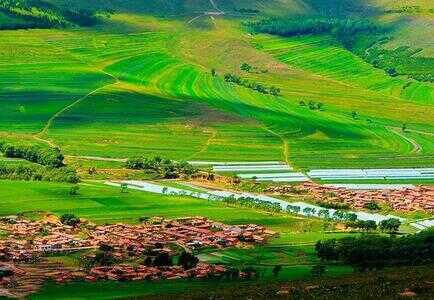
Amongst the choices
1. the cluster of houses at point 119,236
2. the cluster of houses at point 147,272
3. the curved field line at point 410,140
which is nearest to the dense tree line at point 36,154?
the cluster of houses at point 119,236

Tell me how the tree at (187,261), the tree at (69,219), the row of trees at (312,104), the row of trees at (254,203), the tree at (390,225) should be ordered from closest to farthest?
1. the tree at (187,261)
2. the tree at (69,219)
3. the tree at (390,225)
4. the row of trees at (254,203)
5. the row of trees at (312,104)

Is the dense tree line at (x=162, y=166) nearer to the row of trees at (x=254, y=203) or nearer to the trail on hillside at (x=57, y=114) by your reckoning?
the trail on hillside at (x=57, y=114)

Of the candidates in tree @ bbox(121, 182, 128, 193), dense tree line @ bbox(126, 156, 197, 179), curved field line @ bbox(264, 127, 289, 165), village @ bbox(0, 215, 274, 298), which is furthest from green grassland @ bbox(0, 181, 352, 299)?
curved field line @ bbox(264, 127, 289, 165)

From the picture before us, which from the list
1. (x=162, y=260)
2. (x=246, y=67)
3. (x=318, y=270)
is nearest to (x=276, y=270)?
(x=318, y=270)

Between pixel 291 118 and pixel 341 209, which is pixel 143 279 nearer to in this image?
pixel 341 209

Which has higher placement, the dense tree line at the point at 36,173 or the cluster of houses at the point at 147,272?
the dense tree line at the point at 36,173

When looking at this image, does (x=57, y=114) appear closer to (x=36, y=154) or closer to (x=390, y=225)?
(x=36, y=154)
